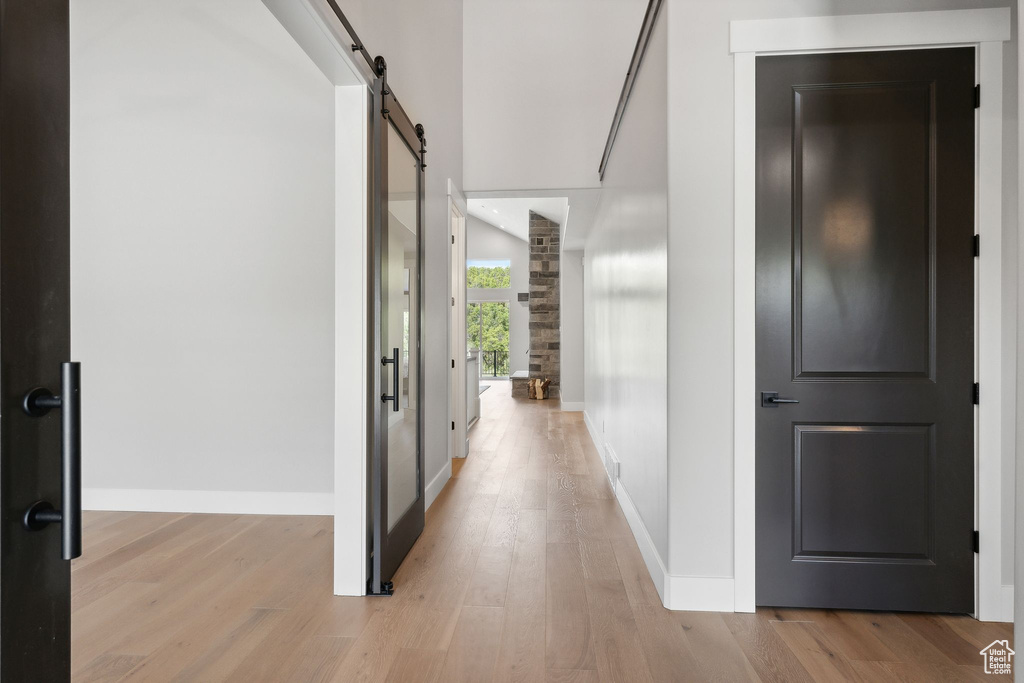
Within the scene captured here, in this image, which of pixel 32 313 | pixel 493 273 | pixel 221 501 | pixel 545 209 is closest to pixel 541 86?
pixel 545 209

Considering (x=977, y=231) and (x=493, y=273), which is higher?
(x=493, y=273)

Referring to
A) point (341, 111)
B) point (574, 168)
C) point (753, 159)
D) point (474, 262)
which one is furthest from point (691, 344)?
point (474, 262)

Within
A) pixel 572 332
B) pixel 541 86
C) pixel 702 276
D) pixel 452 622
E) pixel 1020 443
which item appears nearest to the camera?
pixel 1020 443

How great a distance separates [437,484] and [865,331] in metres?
2.76

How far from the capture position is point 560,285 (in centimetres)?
874

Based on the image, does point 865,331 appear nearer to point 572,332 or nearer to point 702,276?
point 702,276

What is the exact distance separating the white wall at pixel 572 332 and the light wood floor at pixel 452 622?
496 cm

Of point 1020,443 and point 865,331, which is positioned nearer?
point 1020,443

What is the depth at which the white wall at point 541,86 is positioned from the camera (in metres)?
4.63

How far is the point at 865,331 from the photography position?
2143 mm

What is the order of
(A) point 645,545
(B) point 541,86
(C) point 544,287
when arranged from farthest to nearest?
(C) point 544,287 → (B) point 541,86 → (A) point 645,545

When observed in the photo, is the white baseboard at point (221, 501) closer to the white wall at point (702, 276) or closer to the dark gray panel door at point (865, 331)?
the white wall at point (702, 276)

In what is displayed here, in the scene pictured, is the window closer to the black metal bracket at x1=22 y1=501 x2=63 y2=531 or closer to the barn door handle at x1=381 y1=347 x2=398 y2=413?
the barn door handle at x1=381 y1=347 x2=398 y2=413

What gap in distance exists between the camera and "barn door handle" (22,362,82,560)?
0.79 m
